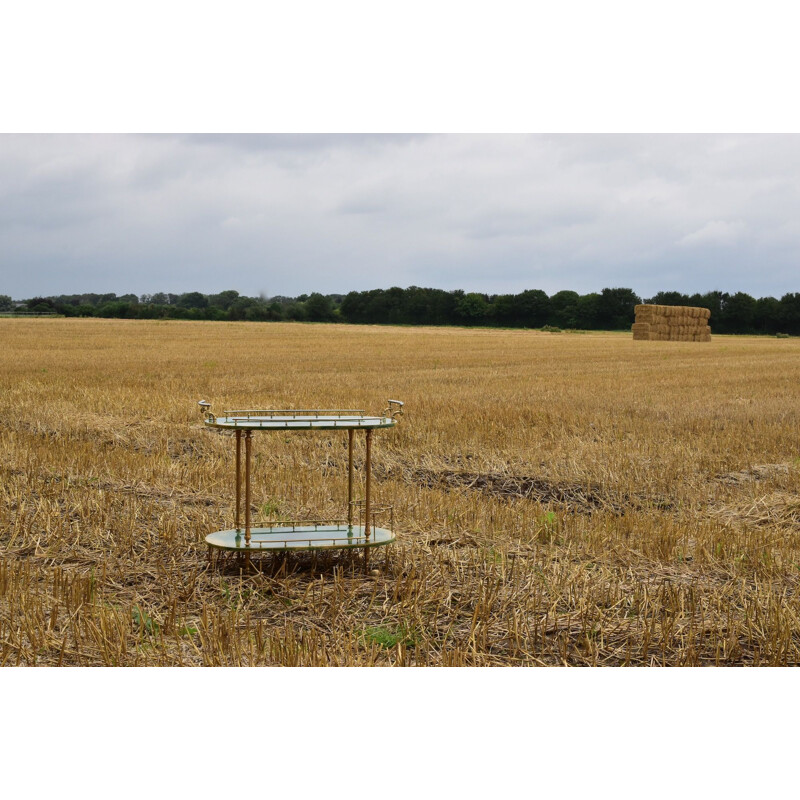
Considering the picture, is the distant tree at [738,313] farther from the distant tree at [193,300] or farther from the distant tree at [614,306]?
the distant tree at [193,300]

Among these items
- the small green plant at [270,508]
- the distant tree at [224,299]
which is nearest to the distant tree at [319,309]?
the distant tree at [224,299]

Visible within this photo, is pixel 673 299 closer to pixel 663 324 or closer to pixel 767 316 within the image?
pixel 767 316

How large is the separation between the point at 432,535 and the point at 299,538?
1281mm

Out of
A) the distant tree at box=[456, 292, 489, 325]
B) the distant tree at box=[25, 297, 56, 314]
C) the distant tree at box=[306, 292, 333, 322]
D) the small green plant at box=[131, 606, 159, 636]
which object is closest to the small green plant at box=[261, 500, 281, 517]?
the small green plant at box=[131, 606, 159, 636]

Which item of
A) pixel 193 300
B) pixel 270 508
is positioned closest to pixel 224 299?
pixel 193 300

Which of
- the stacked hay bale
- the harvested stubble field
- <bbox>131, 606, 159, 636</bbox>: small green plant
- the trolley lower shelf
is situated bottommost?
<bbox>131, 606, 159, 636</bbox>: small green plant

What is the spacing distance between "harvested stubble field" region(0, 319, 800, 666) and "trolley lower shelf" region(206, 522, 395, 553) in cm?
21

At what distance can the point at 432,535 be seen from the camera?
6.90 m

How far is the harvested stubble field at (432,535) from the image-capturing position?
4816 millimetres

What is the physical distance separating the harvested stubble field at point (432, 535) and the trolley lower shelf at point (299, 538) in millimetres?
212

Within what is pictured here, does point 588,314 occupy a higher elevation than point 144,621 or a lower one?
higher

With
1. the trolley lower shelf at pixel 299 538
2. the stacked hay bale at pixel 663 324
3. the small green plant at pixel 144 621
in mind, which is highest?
the stacked hay bale at pixel 663 324

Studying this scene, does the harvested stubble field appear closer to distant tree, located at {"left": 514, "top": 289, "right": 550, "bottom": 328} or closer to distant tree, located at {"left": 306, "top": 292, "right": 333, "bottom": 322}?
distant tree, located at {"left": 306, "top": 292, "right": 333, "bottom": 322}

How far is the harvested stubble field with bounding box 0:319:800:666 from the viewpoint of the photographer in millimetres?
4816
